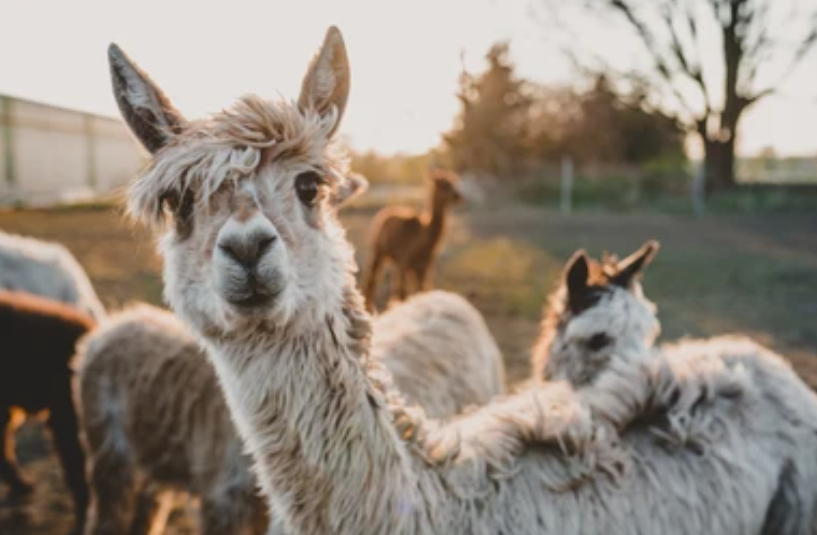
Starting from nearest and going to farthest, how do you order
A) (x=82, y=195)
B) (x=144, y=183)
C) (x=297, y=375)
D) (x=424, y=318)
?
(x=297, y=375) < (x=144, y=183) < (x=424, y=318) < (x=82, y=195)

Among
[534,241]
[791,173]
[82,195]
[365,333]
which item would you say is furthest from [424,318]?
[791,173]

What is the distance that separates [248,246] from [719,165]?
2895 centimetres

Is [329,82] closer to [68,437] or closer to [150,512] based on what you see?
[150,512]

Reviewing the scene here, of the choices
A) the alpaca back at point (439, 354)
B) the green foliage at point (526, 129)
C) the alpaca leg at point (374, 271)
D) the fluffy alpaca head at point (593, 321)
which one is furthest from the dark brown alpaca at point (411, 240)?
the green foliage at point (526, 129)

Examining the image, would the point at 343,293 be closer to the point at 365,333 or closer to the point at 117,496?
the point at 365,333

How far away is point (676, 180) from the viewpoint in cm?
2909

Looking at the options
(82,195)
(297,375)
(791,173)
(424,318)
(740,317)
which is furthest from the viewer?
(791,173)

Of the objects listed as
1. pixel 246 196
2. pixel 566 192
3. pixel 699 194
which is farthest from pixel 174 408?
pixel 566 192

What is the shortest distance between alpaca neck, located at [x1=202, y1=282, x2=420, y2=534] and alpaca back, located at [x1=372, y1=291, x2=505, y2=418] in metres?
1.16

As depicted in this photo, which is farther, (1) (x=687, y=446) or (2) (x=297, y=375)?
(1) (x=687, y=446)

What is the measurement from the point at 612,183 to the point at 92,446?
1137 inches

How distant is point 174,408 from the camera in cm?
358

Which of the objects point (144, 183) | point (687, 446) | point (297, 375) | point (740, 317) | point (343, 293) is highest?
point (144, 183)

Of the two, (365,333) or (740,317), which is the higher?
(365,333)
